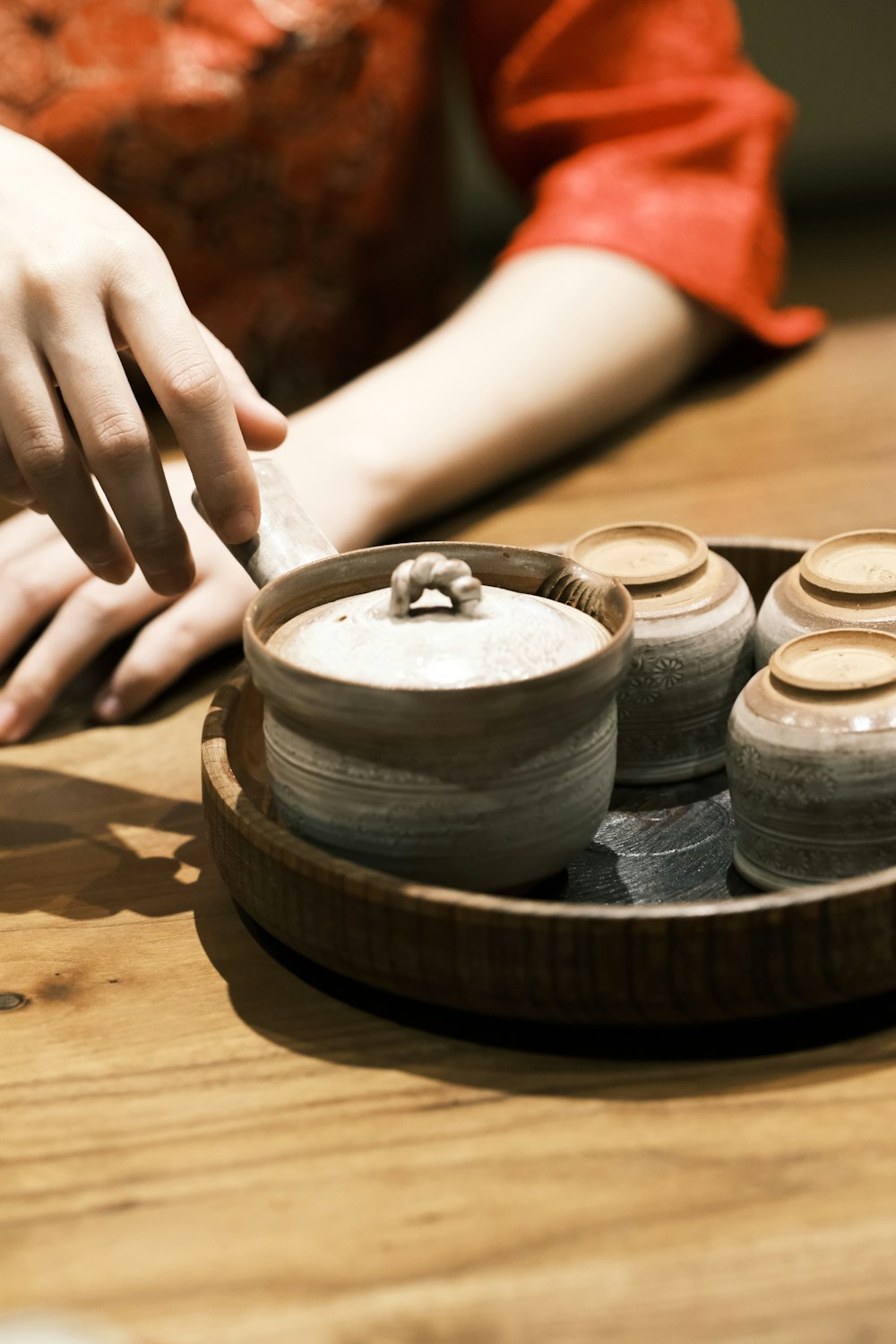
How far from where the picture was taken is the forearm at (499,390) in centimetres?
93

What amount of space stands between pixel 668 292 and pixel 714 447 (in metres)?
0.15

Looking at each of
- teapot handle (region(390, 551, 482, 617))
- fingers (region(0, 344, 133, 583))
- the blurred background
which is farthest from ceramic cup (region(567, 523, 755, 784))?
the blurred background

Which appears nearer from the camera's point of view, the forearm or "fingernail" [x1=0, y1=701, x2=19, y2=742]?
"fingernail" [x1=0, y1=701, x2=19, y2=742]

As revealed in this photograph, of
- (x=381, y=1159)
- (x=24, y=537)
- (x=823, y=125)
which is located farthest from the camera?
(x=823, y=125)

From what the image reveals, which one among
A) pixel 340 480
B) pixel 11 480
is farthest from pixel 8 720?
pixel 340 480

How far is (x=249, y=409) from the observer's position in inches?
24.5

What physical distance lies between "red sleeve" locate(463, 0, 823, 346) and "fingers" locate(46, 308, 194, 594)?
0.65 metres

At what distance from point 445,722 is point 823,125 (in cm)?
178

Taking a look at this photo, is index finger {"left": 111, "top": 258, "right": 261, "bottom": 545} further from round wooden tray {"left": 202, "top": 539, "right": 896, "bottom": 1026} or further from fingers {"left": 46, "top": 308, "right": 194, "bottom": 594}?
round wooden tray {"left": 202, "top": 539, "right": 896, "bottom": 1026}

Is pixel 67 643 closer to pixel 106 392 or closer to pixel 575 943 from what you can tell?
pixel 106 392

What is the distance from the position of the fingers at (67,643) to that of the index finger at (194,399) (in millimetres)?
204

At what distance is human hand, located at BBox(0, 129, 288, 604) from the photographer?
561 millimetres

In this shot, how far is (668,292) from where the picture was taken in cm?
113

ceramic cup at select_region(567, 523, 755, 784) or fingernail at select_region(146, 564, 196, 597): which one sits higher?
fingernail at select_region(146, 564, 196, 597)
